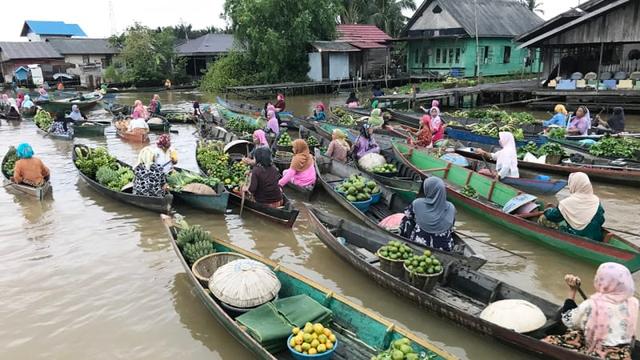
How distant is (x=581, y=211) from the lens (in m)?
6.62

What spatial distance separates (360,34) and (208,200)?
28835mm

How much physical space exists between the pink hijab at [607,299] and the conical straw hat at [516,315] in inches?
22.7

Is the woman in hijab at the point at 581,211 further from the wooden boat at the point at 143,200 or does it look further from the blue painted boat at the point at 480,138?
the wooden boat at the point at 143,200

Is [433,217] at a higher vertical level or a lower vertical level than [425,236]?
higher

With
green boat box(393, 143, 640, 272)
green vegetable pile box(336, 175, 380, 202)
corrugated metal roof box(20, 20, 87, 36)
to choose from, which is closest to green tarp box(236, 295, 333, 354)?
green vegetable pile box(336, 175, 380, 202)

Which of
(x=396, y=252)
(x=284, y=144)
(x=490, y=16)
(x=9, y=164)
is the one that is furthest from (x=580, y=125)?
(x=490, y=16)

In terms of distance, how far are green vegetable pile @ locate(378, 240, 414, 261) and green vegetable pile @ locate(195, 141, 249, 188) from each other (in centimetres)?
467

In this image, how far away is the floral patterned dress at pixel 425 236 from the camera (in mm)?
6406

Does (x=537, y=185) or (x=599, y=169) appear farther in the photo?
(x=599, y=169)

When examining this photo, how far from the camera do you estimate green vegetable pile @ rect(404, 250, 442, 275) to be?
18.8ft

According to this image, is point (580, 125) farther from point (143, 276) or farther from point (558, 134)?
Answer: point (143, 276)

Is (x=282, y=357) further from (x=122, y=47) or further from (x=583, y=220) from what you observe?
(x=122, y=47)

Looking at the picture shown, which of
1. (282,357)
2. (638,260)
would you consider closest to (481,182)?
(638,260)

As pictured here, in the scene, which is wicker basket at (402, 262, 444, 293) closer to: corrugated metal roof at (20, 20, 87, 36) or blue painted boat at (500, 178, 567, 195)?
blue painted boat at (500, 178, 567, 195)
